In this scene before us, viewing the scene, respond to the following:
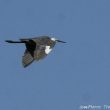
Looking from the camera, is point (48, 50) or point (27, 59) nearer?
point (27, 59)

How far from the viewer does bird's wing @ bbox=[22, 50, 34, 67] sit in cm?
3826

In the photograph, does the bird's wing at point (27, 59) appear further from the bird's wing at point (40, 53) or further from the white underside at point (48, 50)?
the white underside at point (48, 50)

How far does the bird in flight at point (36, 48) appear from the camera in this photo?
127ft

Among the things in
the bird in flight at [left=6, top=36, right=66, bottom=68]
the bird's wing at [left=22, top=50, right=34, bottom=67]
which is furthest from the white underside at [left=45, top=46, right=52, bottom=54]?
the bird's wing at [left=22, top=50, right=34, bottom=67]

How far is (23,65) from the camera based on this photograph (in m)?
38.0

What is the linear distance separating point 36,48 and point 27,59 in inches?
35.8

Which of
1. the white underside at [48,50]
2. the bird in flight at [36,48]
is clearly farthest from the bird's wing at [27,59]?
the white underside at [48,50]

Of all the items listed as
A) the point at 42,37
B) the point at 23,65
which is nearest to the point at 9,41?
the point at 42,37

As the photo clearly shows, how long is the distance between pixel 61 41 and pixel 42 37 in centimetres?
319

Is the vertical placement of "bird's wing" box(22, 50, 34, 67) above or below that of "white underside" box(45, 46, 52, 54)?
below

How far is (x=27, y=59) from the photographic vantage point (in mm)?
38812

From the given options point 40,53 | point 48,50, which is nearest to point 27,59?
point 40,53

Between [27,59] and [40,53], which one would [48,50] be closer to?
[40,53]

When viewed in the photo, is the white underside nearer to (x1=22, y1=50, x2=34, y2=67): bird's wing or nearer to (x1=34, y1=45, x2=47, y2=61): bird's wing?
(x1=34, y1=45, x2=47, y2=61): bird's wing
